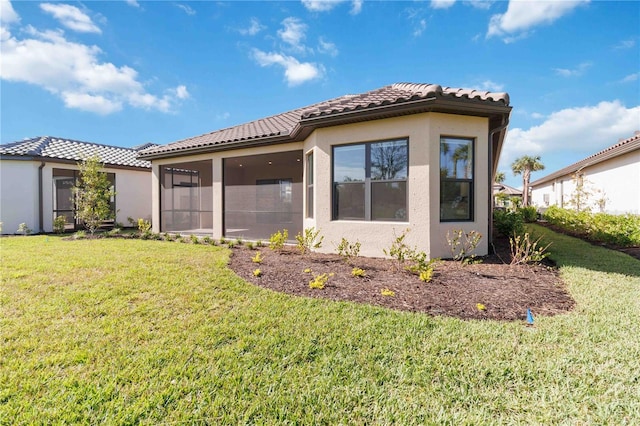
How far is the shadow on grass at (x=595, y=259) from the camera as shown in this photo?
241 inches

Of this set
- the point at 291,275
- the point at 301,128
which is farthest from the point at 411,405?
the point at 301,128

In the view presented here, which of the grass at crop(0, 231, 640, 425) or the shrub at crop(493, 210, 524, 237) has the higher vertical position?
the shrub at crop(493, 210, 524, 237)

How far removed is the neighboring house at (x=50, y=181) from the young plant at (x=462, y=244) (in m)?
15.0

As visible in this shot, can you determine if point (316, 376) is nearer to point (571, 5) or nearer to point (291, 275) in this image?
point (291, 275)

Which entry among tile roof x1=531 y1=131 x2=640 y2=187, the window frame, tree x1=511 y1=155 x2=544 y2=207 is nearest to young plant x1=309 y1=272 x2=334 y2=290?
the window frame

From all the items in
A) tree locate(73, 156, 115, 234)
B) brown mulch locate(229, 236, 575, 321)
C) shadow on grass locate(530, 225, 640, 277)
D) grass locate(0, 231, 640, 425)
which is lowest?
grass locate(0, 231, 640, 425)

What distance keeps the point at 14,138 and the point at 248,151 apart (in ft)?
48.7

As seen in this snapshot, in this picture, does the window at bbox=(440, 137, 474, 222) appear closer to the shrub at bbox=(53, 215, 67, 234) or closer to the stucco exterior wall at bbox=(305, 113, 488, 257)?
the stucco exterior wall at bbox=(305, 113, 488, 257)

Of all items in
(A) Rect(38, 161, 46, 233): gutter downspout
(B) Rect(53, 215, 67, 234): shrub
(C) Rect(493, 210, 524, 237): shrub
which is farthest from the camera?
(A) Rect(38, 161, 46, 233): gutter downspout

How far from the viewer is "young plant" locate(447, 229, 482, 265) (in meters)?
6.57

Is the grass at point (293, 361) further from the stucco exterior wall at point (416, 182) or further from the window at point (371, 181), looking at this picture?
the window at point (371, 181)

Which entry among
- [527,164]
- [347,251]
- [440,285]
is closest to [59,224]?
[347,251]

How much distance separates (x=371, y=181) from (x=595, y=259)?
19.4 ft

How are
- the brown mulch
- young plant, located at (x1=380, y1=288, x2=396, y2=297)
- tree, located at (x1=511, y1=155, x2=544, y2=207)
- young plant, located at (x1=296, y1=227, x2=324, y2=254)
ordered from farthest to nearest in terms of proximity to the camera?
tree, located at (x1=511, y1=155, x2=544, y2=207) < young plant, located at (x1=296, y1=227, x2=324, y2=254) < young plant, located at (x1=380, y1=288, x2=396, y2=297) < the brown mulch
